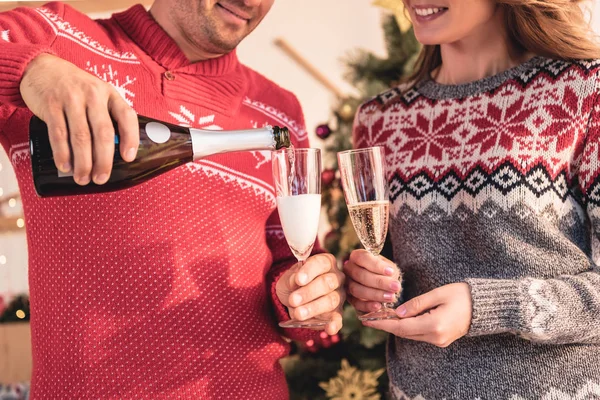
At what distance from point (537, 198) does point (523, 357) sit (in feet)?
1.05

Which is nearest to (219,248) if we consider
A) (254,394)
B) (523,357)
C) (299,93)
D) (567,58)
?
(254,394)

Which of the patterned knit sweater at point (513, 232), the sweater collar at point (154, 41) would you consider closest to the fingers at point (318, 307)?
the patterned knit sweater at point (513, 232)

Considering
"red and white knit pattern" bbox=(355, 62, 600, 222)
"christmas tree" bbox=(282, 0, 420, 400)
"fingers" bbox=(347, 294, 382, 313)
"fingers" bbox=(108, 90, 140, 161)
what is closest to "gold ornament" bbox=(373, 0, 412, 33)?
"christmas tree" bbox=(282, 0, 420, 400)

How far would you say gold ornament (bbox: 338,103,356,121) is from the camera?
7.25ft

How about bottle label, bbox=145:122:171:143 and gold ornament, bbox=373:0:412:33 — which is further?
gold ornament, bbox=373:0:412:33

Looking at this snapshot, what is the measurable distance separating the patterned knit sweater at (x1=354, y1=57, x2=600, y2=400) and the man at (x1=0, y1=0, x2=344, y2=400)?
0.26 m

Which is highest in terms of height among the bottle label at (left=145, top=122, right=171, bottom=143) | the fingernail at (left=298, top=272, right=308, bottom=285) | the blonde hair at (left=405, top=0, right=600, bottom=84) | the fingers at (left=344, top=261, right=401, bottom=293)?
the blonde hair at (left=405, top=0, right=600, bottom=84)

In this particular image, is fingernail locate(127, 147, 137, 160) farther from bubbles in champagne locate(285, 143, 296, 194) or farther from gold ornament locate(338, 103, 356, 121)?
gold ornament locate(338, 103, 356, 121)

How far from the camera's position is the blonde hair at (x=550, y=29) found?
129 centimetres

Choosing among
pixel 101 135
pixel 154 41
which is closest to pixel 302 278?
pixel 101 135

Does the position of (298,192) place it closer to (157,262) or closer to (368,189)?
(368,189)

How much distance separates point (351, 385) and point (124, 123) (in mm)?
1566

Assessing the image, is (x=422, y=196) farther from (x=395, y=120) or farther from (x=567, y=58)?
(x=567, y=58)

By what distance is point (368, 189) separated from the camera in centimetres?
118
